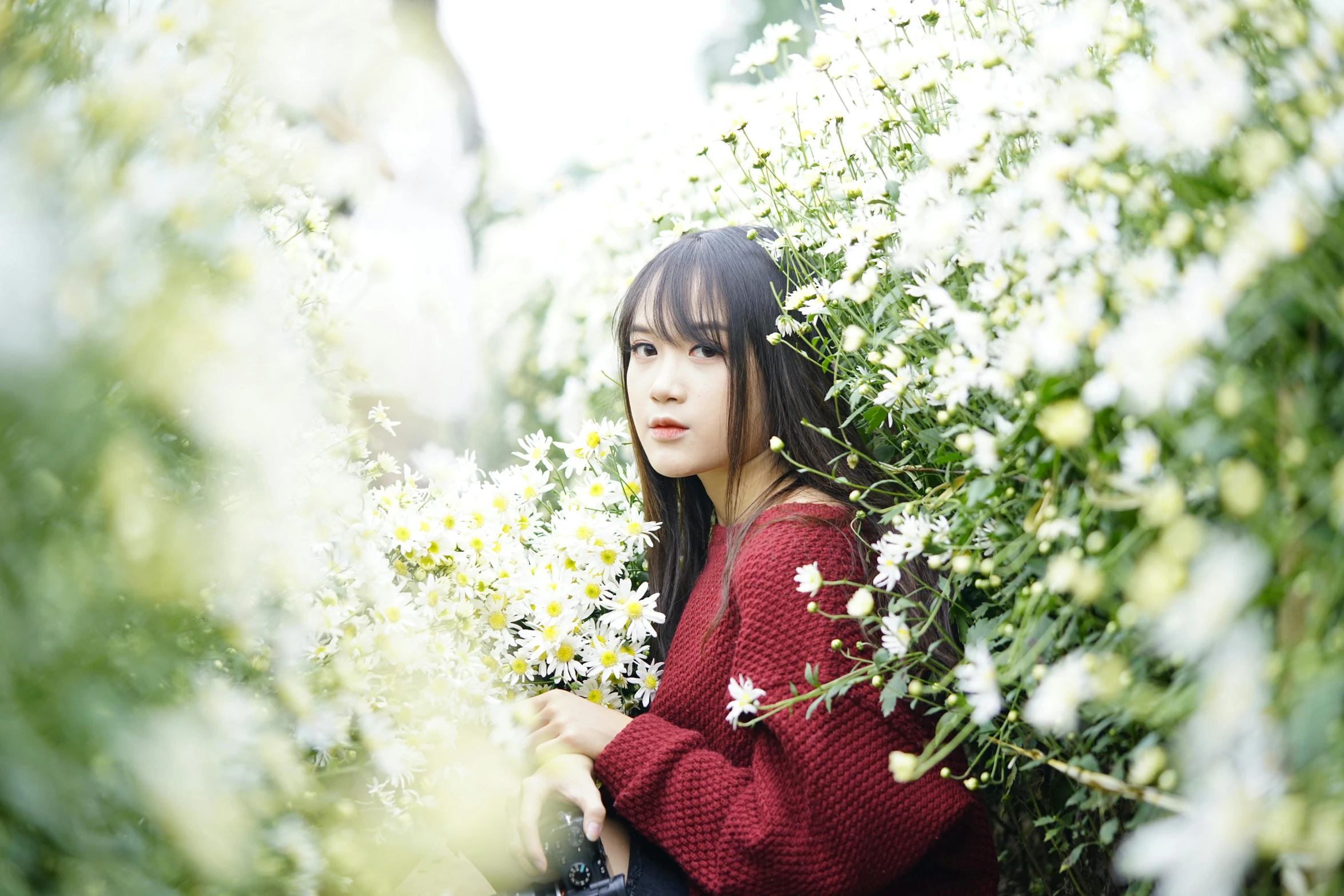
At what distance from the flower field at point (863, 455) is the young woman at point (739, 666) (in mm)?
84

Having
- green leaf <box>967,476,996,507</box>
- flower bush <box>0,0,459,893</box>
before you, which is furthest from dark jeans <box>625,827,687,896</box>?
green leaf <box>967,476,996,507</box>

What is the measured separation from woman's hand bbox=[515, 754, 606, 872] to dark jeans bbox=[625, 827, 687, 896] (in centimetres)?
6

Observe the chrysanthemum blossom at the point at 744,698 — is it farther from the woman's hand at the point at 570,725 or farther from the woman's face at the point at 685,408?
the woman's face at the point at 685,408

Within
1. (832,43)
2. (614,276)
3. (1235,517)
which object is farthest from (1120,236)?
(614,276)

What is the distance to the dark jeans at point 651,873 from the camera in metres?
1.21

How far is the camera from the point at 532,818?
3.90ft

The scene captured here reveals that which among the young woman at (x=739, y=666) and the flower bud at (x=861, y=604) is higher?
the flower bud at (x=861, y=604)

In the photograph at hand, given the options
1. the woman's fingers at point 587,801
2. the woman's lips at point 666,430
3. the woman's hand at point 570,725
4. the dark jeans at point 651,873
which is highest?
the woman's lips at point 666,430

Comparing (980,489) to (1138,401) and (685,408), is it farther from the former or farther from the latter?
(685,408)

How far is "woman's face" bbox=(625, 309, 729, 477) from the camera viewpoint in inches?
55.2

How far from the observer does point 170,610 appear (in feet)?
2.25

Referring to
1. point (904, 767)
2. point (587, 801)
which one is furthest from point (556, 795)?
point (904, 767)

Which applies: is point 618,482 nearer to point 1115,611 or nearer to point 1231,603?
point 1115,611

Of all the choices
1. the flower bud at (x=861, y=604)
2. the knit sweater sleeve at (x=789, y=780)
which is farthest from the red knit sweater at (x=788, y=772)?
the flower bud at (x=861, y=604)
